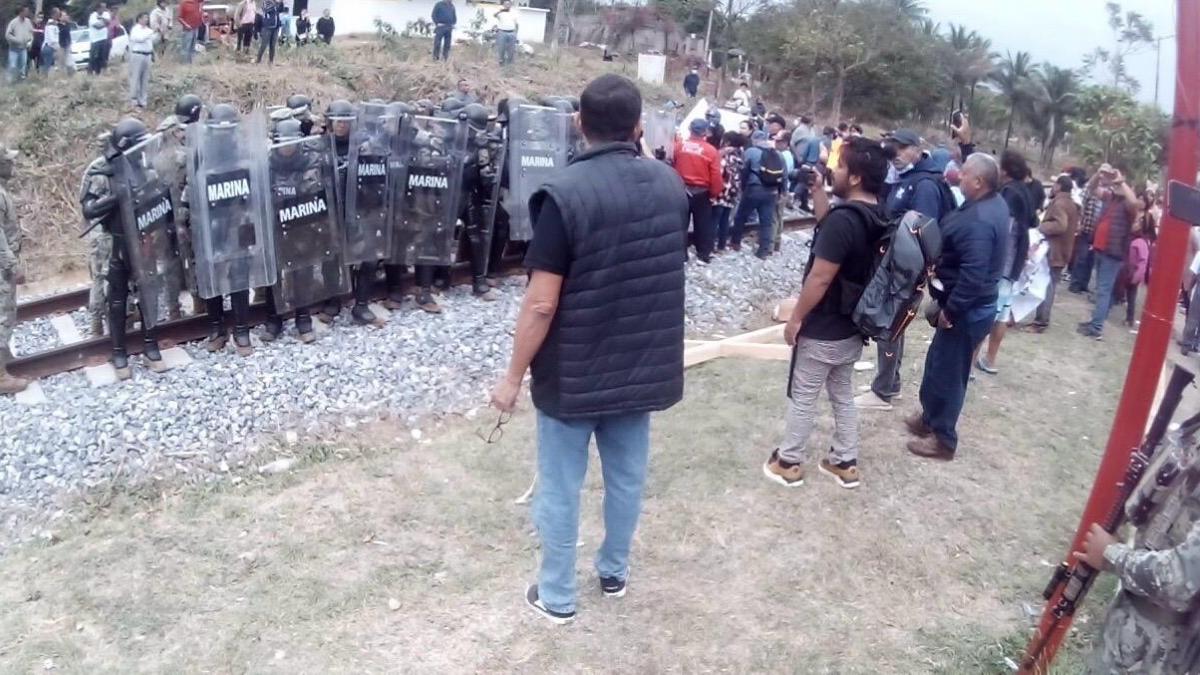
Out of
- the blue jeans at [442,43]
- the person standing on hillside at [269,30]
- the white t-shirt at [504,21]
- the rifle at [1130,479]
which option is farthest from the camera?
the white t-shirt at [504,21]

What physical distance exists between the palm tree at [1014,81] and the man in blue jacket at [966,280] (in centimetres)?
4699

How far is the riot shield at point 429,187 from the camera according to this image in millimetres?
7703

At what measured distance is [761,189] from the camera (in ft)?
35.2

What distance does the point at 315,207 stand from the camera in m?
7.16

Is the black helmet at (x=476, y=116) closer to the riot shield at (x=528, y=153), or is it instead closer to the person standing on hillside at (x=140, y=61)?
the riot shield at (x=528, y=153)

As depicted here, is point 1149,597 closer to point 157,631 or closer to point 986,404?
point 157,631

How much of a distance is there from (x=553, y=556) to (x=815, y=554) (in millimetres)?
1379

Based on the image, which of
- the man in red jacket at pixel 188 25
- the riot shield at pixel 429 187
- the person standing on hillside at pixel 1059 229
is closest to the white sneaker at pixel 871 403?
the riot shield at pixel 429 187

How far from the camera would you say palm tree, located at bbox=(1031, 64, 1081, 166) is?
45562mm

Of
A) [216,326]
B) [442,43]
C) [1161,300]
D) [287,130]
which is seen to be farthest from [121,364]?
[442,43]

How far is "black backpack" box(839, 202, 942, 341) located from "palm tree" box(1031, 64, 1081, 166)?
4461 centimetres

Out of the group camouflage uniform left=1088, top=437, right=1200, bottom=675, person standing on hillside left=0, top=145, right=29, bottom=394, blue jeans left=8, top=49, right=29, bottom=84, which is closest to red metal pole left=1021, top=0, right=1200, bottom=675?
camouflage uniform left=1088, top=437, right=1200, bottom=675

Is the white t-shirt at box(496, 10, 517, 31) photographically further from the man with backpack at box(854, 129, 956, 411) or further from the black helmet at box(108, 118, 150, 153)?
the man with backpack at box(854, 129, 956, 411)

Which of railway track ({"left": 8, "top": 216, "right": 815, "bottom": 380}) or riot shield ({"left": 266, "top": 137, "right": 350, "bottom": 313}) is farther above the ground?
riot shield ({"left": 266, "top": 137, "right": 350, "bottom": 313})
